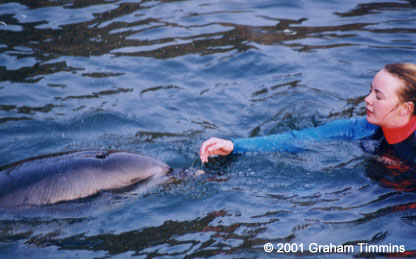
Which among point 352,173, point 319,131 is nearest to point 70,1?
point 319,131

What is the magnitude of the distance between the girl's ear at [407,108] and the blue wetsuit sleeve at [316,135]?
451 millimetres

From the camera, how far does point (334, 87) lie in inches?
262

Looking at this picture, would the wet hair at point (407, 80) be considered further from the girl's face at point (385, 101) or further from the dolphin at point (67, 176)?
the dolphin at point (67, 176)

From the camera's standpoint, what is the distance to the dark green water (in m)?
3.82

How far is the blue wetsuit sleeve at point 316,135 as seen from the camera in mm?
4988

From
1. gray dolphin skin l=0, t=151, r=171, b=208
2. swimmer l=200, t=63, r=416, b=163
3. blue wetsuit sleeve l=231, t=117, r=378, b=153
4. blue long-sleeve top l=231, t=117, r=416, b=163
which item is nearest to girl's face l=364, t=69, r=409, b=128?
swimmer l=200, t=63, r=416, b=163

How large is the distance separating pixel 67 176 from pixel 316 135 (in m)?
2.41

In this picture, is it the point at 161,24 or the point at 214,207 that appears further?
the point at 161,24

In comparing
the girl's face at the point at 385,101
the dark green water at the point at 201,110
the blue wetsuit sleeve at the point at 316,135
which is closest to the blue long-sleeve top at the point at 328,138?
the blue wetsuit sleeve at the point at 316,135

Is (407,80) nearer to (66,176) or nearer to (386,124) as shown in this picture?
→ (386,124)

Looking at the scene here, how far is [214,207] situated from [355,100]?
292cm

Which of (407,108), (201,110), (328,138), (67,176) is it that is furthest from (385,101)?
(67,176)

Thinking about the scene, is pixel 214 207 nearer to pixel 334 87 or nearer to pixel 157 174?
pixel 157 174

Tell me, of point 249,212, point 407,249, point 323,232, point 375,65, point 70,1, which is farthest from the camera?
point 70,1
